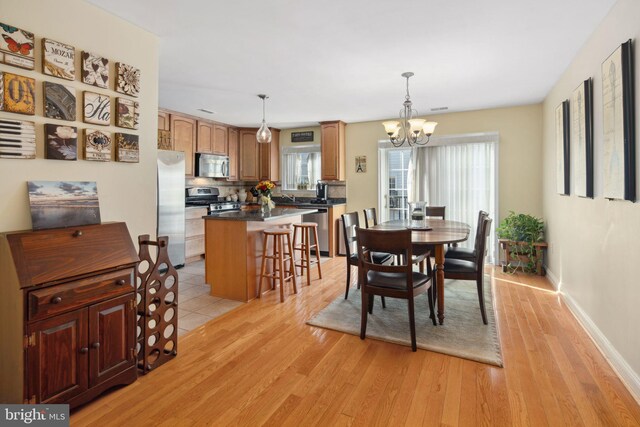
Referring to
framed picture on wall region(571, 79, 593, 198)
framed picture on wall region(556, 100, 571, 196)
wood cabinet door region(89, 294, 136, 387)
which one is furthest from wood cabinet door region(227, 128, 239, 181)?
framed picture on wall region(571, 79, 593, 198)

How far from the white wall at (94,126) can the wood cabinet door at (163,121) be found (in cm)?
263

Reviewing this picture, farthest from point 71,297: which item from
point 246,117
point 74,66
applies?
point 246,117

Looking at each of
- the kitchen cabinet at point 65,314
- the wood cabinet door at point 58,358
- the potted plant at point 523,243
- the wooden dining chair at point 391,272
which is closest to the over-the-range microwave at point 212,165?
the kitchen cabinet at point 65,314

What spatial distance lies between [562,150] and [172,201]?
477 centimetres

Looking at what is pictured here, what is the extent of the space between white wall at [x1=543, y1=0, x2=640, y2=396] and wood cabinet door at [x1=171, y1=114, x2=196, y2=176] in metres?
5.04

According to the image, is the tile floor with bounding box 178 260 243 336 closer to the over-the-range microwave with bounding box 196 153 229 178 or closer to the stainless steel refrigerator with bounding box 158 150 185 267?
the stainless steel refrigerator with bounding box 158 150 185 267

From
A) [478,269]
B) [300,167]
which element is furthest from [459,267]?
[300,167]

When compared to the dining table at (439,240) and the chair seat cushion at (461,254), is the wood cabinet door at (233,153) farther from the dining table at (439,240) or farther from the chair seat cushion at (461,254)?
the chair seat cushion at (461,254)

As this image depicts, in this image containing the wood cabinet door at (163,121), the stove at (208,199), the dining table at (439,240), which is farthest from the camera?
the stove at (208,199)

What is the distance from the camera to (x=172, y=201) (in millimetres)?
4766

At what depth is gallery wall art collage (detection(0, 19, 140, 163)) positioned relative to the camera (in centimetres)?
179

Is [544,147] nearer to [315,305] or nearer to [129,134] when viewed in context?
[315,305]

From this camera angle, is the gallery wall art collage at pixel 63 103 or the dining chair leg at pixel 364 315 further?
the dining chair leg at pixel 364 315

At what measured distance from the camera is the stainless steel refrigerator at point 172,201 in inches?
182
